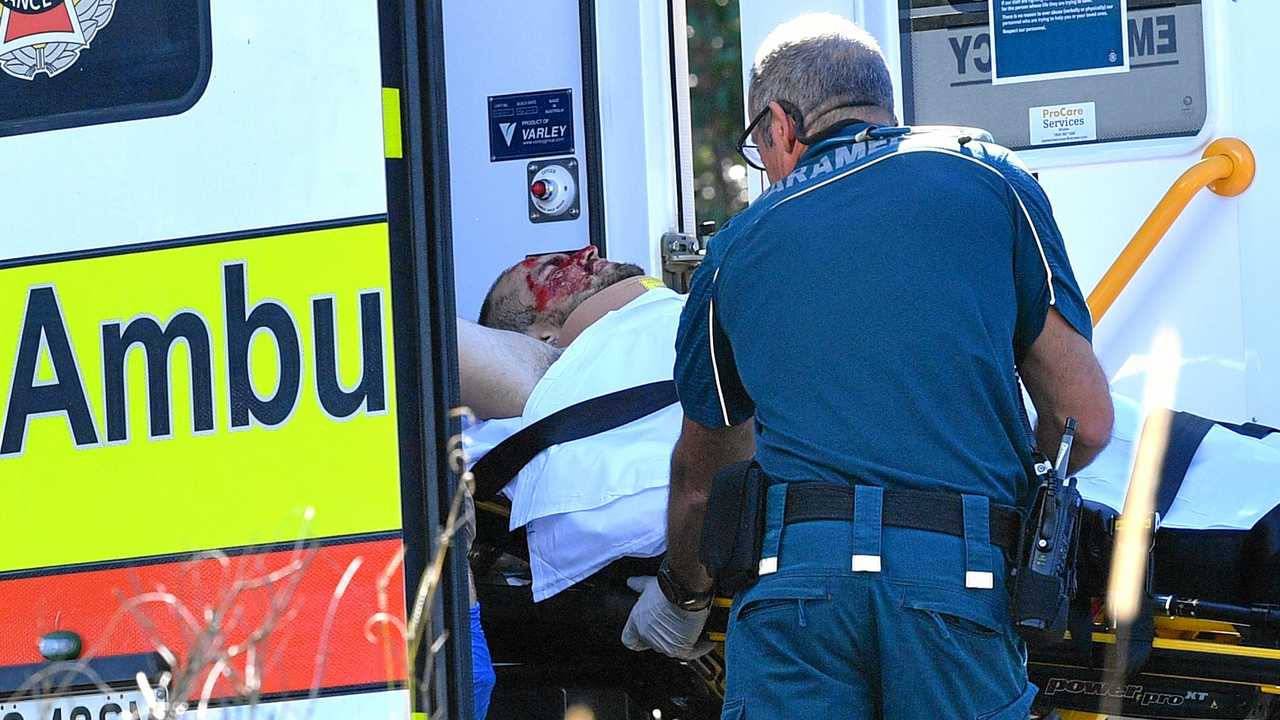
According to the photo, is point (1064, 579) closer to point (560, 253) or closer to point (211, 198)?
point (211, 198)

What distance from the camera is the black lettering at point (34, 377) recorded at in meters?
2.51

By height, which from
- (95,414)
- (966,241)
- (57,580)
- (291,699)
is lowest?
(291,699)

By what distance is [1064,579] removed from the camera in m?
2.65

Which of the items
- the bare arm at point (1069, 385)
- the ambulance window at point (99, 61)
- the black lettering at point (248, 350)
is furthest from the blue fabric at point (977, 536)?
the ambulance window at point (99, 61)

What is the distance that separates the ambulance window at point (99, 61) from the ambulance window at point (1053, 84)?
1893mm

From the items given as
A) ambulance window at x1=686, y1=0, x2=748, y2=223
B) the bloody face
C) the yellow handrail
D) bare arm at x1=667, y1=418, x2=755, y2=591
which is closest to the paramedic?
bare arm at x1=667, y1=418, x2=755, y2=591

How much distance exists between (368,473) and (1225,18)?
2284mm

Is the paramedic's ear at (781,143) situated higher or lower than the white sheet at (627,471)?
higher

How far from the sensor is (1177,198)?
148 inches

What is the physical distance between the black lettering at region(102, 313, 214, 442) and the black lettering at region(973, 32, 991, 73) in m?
2.07

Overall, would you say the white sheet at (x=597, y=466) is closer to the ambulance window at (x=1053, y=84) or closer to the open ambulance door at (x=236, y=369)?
the ambulance window at (x=1053, y=84)

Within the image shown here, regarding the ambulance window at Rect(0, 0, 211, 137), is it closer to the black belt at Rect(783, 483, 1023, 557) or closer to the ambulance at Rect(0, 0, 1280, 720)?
the ambulance at Rect(0, 0, 1280, 720)

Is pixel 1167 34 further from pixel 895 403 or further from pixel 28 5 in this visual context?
pixel 28 5

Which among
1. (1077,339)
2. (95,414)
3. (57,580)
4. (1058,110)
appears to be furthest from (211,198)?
(1058,110)
